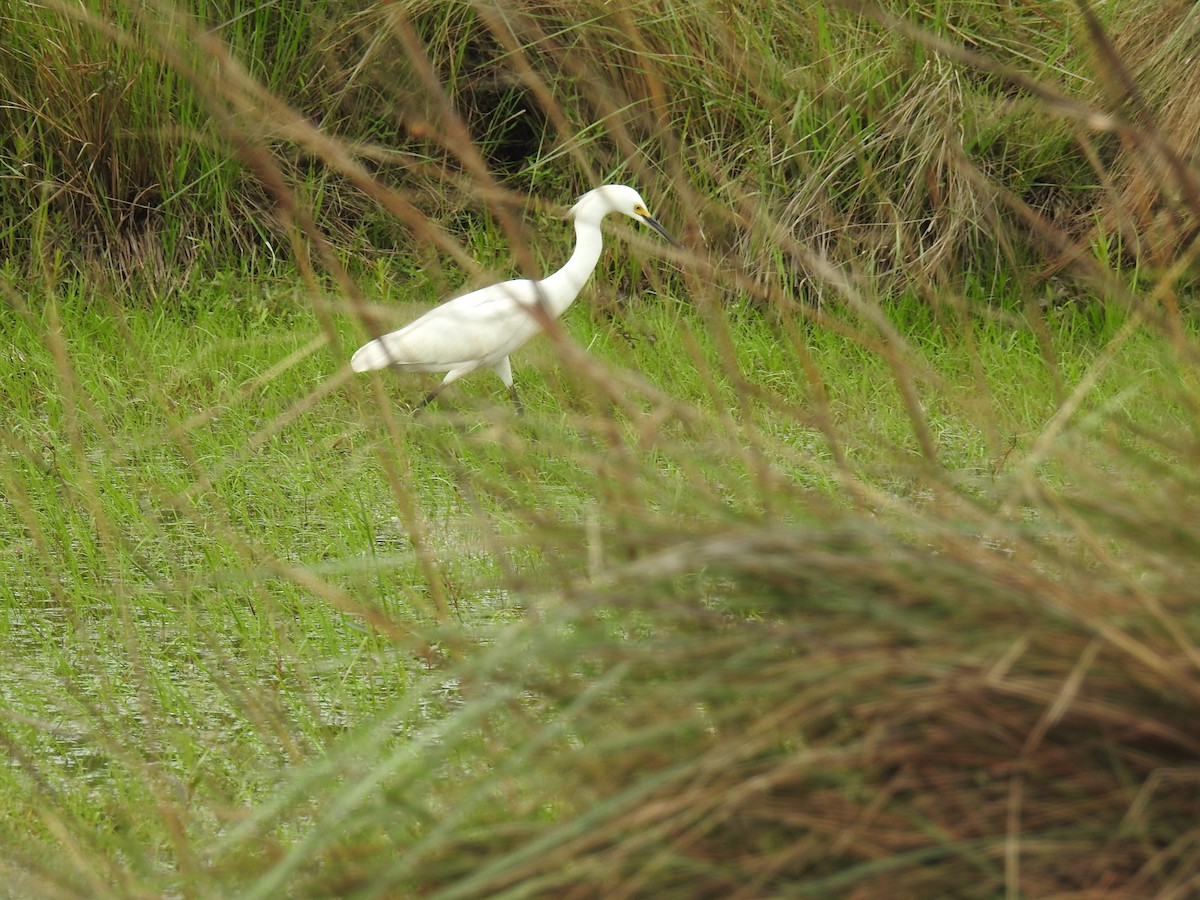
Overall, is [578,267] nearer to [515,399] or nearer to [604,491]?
[515,399]

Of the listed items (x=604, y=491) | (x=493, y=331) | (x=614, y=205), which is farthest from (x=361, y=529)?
(x=604, y=491)

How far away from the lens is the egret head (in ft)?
12.5

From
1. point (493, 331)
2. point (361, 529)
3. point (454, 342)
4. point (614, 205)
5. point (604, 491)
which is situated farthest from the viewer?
point (614, 205)

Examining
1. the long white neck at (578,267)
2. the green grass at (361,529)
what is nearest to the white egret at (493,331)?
the long white neck at (578,267)

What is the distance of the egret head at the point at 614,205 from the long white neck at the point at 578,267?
2 cm

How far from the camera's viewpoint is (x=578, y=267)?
156 inches

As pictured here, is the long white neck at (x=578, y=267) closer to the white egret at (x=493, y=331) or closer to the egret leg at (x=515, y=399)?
the white egret at (x=493, y=331)

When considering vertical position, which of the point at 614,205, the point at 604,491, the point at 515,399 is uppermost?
the point at 614,205

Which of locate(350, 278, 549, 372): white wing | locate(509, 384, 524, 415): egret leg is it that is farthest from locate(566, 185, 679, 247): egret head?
locate(509, 384, 524, 415): egret leg

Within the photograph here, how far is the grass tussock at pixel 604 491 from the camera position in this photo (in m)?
0.81

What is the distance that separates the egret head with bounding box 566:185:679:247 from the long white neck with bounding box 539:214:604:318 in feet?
0.06

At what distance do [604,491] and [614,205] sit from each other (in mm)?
3063

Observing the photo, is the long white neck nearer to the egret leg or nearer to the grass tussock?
the grass tussock

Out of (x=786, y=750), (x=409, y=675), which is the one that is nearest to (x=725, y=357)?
(x=786, y=750)
